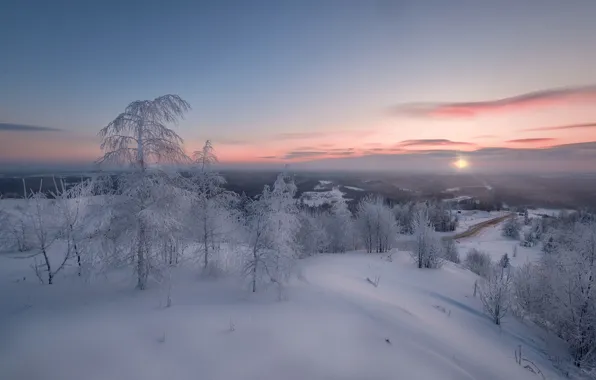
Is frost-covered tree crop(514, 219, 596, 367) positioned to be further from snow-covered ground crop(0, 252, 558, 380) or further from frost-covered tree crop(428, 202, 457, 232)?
frost-covered tree crop(428, 202, 457, 232)

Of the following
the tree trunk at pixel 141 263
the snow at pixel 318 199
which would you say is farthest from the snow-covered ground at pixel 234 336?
the snow at pixel 318 199

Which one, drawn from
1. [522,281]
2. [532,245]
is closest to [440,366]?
[522,281]

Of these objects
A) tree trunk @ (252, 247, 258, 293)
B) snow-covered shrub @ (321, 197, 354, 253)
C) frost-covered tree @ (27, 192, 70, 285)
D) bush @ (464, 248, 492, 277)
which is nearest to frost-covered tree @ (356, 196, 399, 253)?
snow-covered shrub @ (321, 197, 354, 253)

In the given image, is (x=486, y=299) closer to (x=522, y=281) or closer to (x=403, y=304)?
(x=522, y=281)

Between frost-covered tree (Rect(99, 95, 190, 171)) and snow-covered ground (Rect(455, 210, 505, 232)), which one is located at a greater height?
frost-covered tree (Rect(99, 95, 190, 171))

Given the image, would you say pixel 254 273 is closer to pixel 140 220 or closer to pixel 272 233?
pixel 272 233

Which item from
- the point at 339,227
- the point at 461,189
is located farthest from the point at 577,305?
the point at 461,189

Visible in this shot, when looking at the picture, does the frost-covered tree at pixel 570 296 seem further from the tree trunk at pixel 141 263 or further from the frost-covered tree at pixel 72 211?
the frost-covered tree at pixel 72 211
